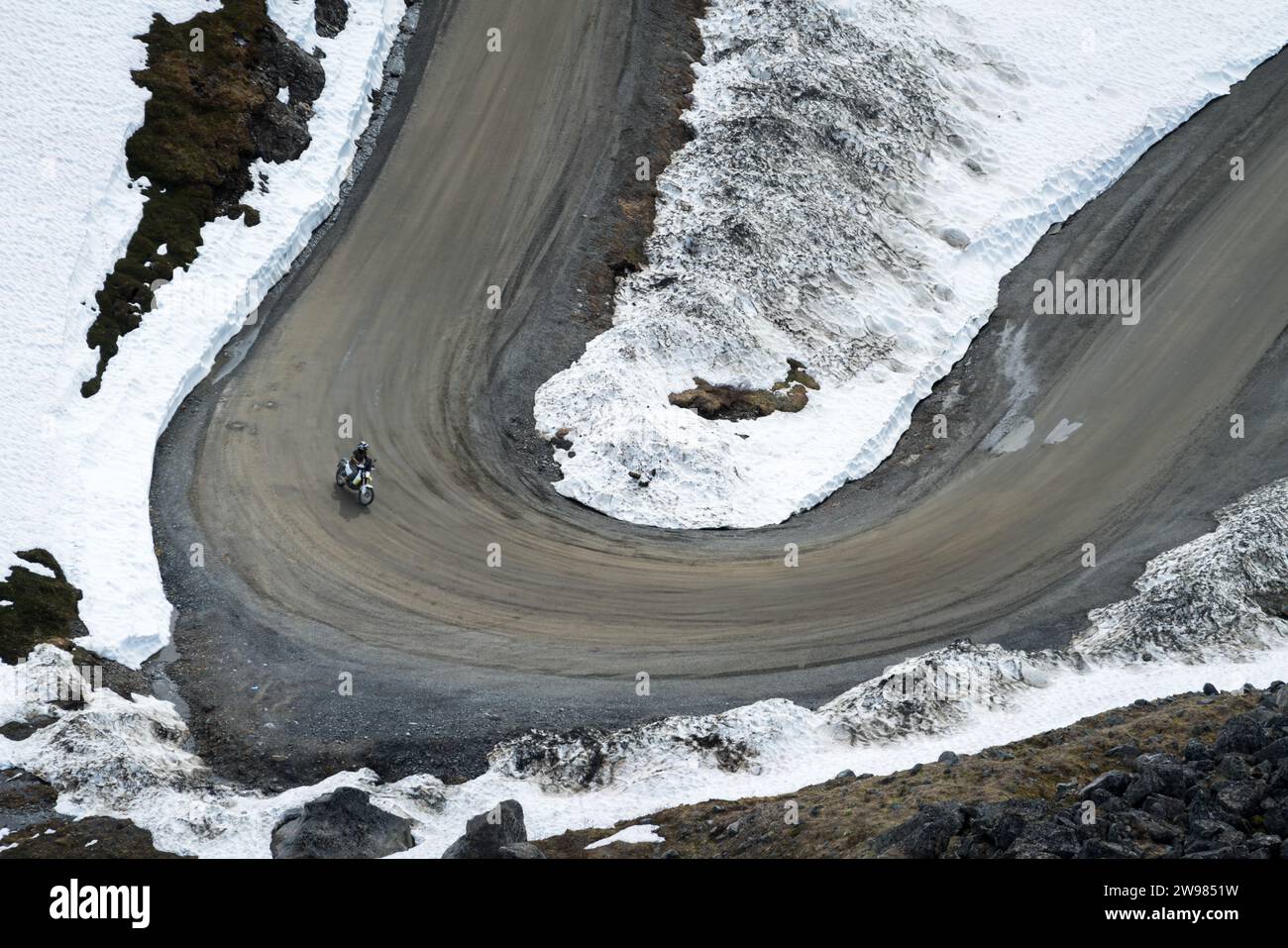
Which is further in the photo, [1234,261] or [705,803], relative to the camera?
[1234,261]

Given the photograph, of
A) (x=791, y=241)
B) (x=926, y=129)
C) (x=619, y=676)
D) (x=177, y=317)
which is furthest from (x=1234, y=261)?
(x=177, y=317)

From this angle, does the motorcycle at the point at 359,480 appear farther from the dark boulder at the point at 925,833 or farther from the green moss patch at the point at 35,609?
the dark boulder at the point at 925,833

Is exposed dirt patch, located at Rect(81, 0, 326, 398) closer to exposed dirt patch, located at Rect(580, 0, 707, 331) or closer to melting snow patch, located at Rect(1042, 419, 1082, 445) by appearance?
exposed dirt patch, located at Rect(580, 0, 707, 331)

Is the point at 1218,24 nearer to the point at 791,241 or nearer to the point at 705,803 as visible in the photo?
the point at 791,241

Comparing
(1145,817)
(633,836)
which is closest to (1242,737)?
(1145,817)

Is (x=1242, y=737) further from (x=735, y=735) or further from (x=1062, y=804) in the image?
(x=735, y=735)

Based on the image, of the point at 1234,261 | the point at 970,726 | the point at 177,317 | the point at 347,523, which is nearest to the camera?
the point at 970,726

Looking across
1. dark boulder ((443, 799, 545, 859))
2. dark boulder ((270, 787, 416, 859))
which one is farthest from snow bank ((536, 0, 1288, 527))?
dark boulder ((443, 799, 545, 859))
